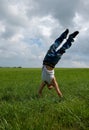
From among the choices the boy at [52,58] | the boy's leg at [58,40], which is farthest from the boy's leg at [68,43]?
the boy's leg at [58,40]

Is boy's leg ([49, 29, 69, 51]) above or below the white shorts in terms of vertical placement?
above

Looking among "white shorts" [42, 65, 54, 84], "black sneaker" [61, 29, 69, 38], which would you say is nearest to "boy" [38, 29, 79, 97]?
"white shorts" [42, 65, 54, 84]

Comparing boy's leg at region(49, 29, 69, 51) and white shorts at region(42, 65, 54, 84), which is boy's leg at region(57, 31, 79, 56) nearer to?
boy's leg at region(49, 29, 69, 51)

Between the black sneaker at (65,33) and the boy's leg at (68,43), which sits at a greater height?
the black sneaker at (65,33)

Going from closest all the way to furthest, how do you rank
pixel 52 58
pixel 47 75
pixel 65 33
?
pixel 52 58 → pixel 47 75 → pixel 65 33

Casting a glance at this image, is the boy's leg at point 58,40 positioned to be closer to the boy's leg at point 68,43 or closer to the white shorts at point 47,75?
the boy's leg at point 68,43

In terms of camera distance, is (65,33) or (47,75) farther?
(65,33)

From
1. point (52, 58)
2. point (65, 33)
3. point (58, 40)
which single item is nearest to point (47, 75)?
point (52, 58)

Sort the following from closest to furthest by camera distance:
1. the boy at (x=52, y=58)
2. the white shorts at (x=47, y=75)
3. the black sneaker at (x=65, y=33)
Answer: the boy at (x=52, y=58), the white shorts at (x=47, y=75), the black sneaker at (x=65, y=33)

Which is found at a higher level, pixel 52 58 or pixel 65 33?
pixel 65 33

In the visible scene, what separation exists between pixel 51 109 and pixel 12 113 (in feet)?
2.96

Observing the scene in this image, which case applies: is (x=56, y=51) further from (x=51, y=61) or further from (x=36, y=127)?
(x=36, y=127)

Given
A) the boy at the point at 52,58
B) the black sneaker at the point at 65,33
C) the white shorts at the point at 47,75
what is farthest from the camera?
the black sneaker at the point at 65,33

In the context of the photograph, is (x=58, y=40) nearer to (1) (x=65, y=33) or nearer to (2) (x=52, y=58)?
(1) (x=65, y=33)
